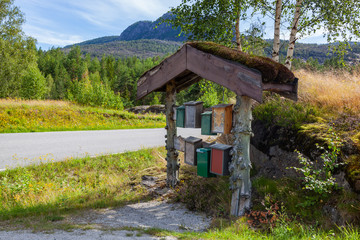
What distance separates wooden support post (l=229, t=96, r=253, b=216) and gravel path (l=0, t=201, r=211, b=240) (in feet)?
1.75

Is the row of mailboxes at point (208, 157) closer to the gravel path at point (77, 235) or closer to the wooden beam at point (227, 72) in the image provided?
the wooden beam at point (227, 72)

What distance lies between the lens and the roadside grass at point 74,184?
4.43 metres

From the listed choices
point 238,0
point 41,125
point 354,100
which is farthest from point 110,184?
point 41,125

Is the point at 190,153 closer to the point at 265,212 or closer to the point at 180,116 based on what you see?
the point at 180,116

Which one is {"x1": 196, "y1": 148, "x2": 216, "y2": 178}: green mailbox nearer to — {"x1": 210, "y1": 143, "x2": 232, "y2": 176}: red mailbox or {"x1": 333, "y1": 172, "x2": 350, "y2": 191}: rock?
{"x1": 210, "y1": 143, "x2": 232, "y2": 176}: red mailbox

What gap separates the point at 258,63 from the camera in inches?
135

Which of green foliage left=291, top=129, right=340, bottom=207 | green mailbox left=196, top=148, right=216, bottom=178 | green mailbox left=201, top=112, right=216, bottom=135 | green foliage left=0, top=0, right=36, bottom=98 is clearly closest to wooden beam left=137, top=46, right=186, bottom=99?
green mailbox left=201, top=112, right=216, bottom=135

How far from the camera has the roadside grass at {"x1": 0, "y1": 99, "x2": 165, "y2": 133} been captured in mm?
11367

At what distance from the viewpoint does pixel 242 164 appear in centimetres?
368

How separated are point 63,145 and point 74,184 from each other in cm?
286

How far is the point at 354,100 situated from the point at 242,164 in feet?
9.47

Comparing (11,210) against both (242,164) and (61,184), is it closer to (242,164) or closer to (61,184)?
(61,184)

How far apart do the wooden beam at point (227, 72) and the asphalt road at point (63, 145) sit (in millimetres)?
4908

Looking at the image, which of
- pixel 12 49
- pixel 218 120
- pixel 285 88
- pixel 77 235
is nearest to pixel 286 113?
pixel 285 88
